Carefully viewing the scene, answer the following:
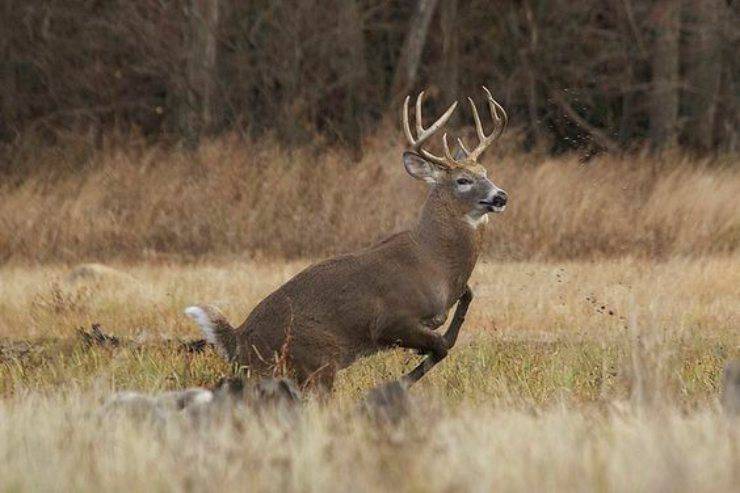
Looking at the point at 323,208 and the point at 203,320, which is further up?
the point at 203,320

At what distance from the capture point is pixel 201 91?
22328 mm

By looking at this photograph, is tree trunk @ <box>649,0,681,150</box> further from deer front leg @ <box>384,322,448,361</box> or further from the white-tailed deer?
deer front leg @ <box>384,322,448,361</box>

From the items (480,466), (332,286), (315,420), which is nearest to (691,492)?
(480,466)

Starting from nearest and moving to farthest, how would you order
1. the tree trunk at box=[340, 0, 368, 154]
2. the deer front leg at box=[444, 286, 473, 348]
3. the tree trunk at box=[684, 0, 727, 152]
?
the deer front leg at box=[444, 286, 473, 348], the tree trunk at box=[340, 0, 368, 154], the tree trunk at box=[684, 0, 727, 152]

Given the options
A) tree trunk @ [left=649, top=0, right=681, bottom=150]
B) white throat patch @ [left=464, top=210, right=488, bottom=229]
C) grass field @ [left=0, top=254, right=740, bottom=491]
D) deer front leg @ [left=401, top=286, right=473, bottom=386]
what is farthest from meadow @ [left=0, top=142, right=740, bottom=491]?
tree trunk @ [left=649, top=0, right=681, bottom=150]

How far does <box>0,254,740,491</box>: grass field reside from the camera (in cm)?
479

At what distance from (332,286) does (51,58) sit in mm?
17718

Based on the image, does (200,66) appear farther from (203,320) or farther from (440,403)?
(440,403)

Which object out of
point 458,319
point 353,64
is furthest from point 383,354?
point 353,64

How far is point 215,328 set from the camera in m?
8.35

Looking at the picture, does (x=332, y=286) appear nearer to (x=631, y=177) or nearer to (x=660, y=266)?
(x=660, y=266)

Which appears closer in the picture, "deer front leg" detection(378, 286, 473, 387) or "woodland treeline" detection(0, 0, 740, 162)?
"deer front leg" detection(378, 286, 473, 387)

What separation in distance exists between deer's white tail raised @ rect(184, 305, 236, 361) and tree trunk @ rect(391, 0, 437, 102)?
15.1 m

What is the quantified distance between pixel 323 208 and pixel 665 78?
8433 mm
